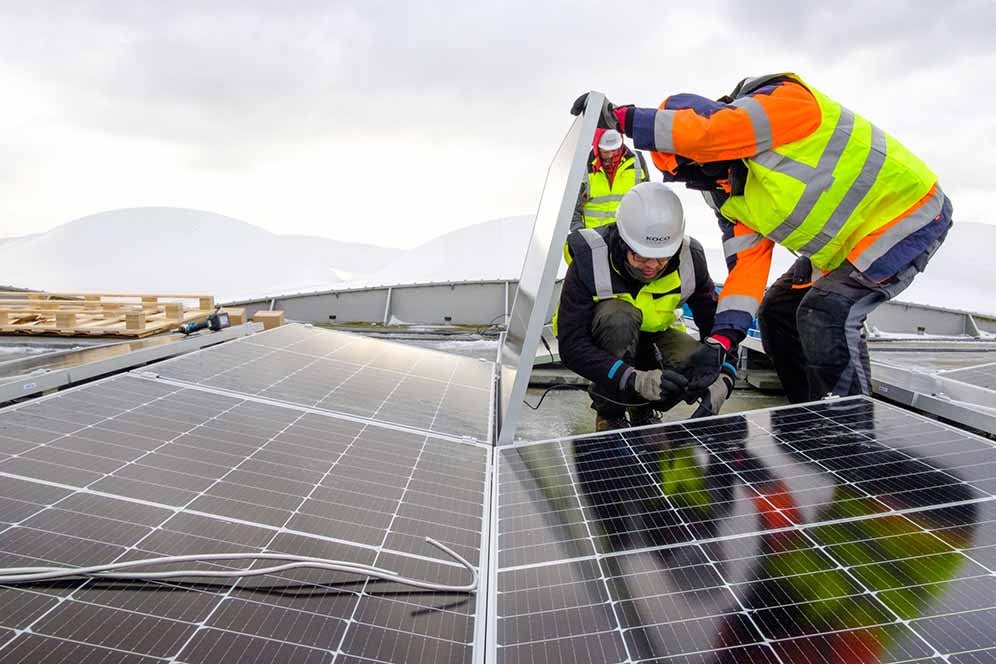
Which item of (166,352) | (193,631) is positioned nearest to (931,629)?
(193,631)

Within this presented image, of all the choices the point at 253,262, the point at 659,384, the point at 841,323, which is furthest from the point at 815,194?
the point at 253,262

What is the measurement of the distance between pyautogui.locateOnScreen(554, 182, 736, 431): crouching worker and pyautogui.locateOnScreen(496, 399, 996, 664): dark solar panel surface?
0.94 meters

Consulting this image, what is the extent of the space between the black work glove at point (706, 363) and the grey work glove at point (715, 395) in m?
0.21

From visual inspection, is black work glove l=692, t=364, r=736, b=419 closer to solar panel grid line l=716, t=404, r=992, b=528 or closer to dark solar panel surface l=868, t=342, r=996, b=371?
solar panel grid line l=716, t=404, r=992, b=528

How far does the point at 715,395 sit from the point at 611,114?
2.01 metres

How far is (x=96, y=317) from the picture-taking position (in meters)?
7.50

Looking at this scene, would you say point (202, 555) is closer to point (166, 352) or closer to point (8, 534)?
point (8, 534)

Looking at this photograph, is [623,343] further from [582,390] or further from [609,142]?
[609,142]

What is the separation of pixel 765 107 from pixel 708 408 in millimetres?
1906

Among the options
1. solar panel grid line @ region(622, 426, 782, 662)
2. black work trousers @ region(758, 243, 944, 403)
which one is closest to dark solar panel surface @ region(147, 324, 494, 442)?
solar panel grid line @ region(622, 426, 782, 662)

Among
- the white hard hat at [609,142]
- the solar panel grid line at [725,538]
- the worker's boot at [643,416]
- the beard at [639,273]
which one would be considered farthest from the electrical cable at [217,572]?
the white hard hat at [609,142]

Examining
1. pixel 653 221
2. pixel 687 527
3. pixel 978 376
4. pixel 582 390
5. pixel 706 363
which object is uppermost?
pixel 653 221

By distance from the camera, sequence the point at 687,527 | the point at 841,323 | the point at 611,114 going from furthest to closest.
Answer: the point at 841,323 < the point at 611,114 < the point at 687,527

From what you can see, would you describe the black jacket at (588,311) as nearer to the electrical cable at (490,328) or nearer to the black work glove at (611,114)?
the black work glove at (611,114)
